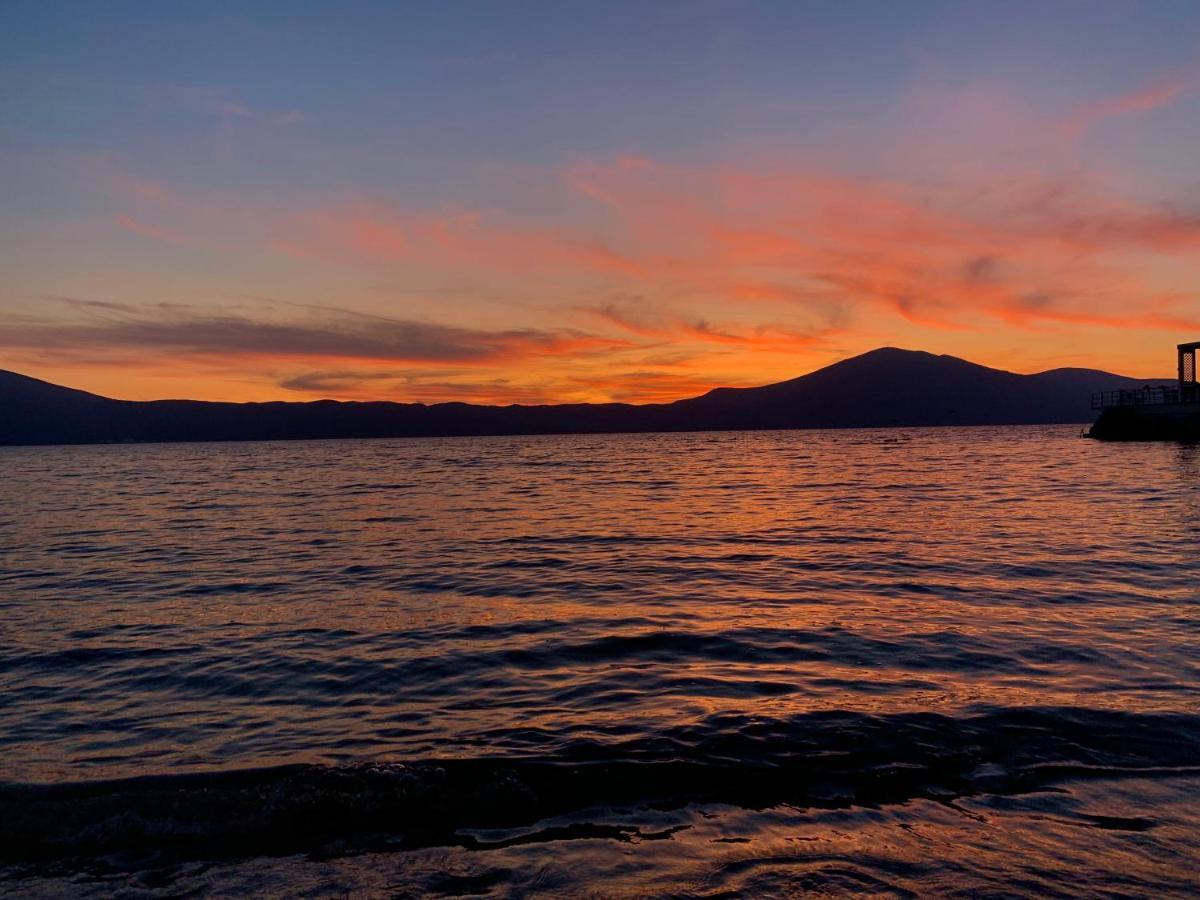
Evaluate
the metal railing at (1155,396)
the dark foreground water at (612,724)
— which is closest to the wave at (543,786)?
the dark foreground water at (612,724)

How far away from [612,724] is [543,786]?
1516mm

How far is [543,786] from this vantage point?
6.45 metres

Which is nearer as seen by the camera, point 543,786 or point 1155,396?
point 543,786

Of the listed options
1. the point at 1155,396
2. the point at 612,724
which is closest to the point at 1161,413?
the point at 1155,396

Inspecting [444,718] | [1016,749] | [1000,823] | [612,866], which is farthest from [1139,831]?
[444,718]

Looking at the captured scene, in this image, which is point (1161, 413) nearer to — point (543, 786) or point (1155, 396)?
point (1155, 396)

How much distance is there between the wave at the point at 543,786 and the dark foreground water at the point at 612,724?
3 centimetres

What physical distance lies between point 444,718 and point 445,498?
108ft

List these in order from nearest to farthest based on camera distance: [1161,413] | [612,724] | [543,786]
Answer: [543,786]
[612,724]
[1161,413]

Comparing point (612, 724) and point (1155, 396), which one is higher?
point (1155, 396)

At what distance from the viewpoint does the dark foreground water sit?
5.20 metres

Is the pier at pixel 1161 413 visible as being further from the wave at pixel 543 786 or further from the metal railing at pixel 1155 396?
the wave at pixel 543 786

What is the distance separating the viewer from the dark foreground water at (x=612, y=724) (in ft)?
17.1

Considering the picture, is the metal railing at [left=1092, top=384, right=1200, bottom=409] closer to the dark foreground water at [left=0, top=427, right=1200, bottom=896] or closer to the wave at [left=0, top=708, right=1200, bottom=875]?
the dark foreground water at [left=0, top=427, right=1200, bottom=896]
